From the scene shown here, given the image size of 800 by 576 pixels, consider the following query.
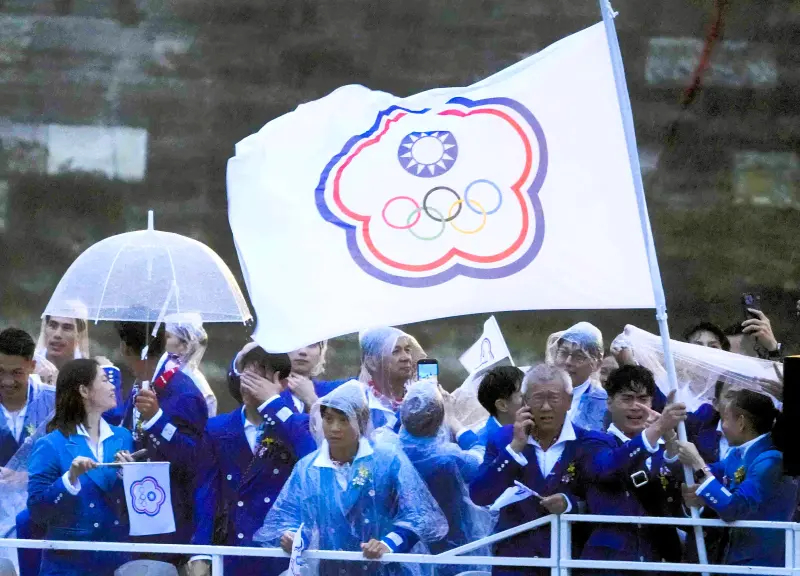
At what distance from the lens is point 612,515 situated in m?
5.98

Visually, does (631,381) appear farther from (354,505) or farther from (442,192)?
(354,505)

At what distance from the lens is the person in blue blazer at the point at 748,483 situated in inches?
228

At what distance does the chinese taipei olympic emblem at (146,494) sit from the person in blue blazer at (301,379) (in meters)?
0.62

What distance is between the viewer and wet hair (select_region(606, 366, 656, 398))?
630cm

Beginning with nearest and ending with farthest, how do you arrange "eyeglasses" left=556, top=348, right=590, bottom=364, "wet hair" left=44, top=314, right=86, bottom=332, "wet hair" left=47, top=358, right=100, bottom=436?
"wet hair" left=47, top=358, right=100, bottom=436 → "eyeglasses" left=556, top=348, right=590, bottom=364 → "wet hair" left=44, top=314, right=86, bottom=332

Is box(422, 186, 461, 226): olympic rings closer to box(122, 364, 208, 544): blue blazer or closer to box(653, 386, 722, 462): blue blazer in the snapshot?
box(653, 386, 722, 462): blue blazer

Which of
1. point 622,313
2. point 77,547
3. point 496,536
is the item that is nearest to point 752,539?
Result: point 496,536

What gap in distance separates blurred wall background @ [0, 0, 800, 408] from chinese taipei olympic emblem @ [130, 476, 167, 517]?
658 centimetres

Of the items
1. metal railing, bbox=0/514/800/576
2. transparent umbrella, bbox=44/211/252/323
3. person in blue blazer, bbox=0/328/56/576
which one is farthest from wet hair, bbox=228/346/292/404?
metal railing, bbox=0/514/800/576

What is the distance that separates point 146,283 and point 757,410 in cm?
261

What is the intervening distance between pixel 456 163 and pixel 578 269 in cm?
65

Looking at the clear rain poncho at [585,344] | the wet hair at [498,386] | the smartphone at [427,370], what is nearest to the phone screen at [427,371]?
the smartphone at [427,370]

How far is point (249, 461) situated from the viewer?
6.70 m

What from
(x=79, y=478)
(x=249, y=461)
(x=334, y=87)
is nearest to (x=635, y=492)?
(x=249, y=461)
